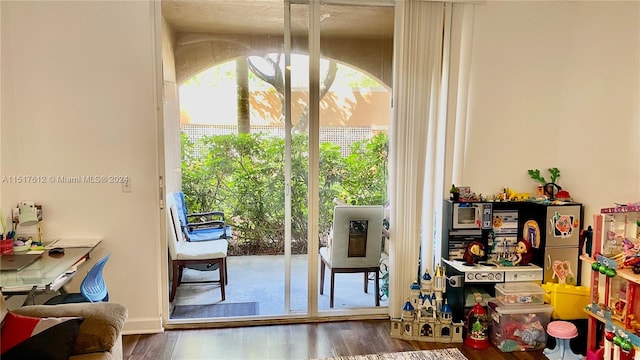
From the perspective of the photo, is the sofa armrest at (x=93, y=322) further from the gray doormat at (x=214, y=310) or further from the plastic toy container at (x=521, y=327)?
the plastic toy container at (x=521, y=327)

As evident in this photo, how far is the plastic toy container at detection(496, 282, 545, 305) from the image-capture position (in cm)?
282

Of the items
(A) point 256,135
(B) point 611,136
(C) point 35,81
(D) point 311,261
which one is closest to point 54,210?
(C) point 35,81

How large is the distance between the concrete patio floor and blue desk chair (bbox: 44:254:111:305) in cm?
84

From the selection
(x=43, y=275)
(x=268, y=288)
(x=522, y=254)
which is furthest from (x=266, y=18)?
(x=522, y=254)

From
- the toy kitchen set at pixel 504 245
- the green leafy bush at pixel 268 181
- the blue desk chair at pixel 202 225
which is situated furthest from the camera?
the blue desk chair at pixel 202 225

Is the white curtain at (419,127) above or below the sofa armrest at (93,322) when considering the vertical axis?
above

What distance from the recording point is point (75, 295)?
2508 mm

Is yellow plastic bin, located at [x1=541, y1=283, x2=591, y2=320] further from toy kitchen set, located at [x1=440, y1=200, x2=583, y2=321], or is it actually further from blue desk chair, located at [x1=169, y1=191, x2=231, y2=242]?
blue desk chair, located at [x1=169, y1=191, x2=231, y2=242]

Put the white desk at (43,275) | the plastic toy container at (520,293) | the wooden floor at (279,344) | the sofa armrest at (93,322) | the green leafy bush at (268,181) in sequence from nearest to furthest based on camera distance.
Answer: the sofa armrest at (93,322), the white desk at (43,275), the wooden floor at (279,344), the plastic toy container at (520,293), the green leafy bush at (268,181)

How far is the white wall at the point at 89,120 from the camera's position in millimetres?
2713

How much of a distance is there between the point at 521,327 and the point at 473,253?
0.55 meters

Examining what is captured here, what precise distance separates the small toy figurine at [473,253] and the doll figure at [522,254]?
0.78 feet

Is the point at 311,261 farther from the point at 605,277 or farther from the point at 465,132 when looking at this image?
the point at 605,277

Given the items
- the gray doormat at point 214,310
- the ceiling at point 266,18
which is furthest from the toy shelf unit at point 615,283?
the gray doormat at point 214,310
